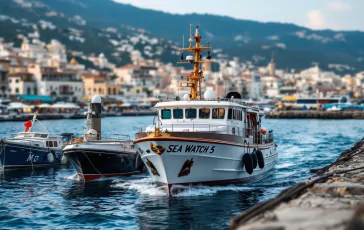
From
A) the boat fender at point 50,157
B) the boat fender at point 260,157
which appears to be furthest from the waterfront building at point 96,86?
the boat fender at point 260,157

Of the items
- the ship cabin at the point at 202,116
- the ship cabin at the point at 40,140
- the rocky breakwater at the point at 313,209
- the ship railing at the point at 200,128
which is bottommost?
the rocky breakwater at the point at 313,209

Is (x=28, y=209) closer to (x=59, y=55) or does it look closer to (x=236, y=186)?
(x=236, y=186)

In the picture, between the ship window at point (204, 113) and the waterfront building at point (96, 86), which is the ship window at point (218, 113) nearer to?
the ship window at point (204, 113)

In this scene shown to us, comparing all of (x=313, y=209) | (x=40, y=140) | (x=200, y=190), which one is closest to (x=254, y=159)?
(x=200, y=190)

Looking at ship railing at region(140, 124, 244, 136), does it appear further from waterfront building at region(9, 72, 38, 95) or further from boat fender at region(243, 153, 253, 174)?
waterfront building at region(9, 72, 38, 95)

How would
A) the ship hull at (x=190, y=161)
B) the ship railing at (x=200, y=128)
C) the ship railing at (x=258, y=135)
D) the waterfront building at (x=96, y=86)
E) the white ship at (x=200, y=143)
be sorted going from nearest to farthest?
1. the ship hull at (x=190, y=161)
2. the white ship at (x=200, y=143)
3. the ship railing at (x=200, y=128)
4. the ship railing at (x=258, y=135)
5. the waterfront building at (x=96, y=86)

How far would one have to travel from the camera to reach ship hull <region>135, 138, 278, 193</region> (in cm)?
2238

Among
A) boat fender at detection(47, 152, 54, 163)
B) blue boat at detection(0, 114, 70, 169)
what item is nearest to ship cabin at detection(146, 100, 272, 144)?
blue boat at detection(0, 114, 70, 169)

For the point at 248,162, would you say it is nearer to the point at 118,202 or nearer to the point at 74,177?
the point at 118,202

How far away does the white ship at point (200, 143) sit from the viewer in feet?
73.8

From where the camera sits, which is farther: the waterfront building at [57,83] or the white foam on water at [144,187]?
the waterfront building at [57,83]

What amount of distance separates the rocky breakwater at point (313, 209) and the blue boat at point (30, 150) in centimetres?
1943

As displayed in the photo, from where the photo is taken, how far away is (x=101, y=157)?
2834cm

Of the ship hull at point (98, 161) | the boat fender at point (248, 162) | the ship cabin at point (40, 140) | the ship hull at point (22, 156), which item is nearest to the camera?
the boat fender at point (248, 162)
